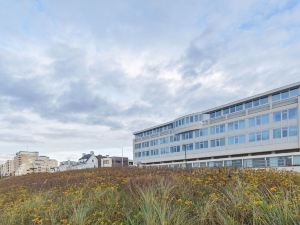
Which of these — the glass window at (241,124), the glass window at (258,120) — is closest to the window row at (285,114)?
the glass window at (258,120)

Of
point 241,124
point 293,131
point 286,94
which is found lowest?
point 293,131

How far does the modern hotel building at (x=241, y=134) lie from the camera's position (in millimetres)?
46969

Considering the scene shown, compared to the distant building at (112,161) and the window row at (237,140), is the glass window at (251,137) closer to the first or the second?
the window row at (237,140)

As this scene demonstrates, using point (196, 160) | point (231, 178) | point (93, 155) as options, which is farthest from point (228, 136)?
point (93, 155)

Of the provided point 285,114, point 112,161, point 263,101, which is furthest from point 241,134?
point 112,161

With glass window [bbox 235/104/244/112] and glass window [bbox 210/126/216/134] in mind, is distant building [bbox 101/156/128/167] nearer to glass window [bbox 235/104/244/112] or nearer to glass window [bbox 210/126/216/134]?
glass window [bbox 210/126/216/134]

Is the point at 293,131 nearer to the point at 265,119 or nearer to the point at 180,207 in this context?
the point at 265,119

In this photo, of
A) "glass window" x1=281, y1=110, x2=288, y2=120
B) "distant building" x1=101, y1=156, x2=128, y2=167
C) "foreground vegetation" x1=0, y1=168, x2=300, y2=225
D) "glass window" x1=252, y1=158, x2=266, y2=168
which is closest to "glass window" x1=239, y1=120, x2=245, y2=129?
"glass window" x1=252, y1=158, x2=266, y2=168

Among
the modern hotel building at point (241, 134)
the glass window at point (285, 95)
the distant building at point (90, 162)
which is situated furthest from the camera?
the distant building at point (90, 162)

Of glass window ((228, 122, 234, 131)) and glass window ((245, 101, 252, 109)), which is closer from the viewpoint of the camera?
glass window ((245, 101, 252, 109))

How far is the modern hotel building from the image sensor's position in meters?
47.0

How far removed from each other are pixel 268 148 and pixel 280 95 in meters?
8.05

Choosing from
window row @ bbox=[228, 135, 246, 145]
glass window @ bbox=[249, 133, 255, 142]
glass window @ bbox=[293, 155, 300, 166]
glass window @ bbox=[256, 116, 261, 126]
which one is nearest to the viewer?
glass window @ bbox=[293, 155, 300, 166]

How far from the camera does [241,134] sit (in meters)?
56.6
